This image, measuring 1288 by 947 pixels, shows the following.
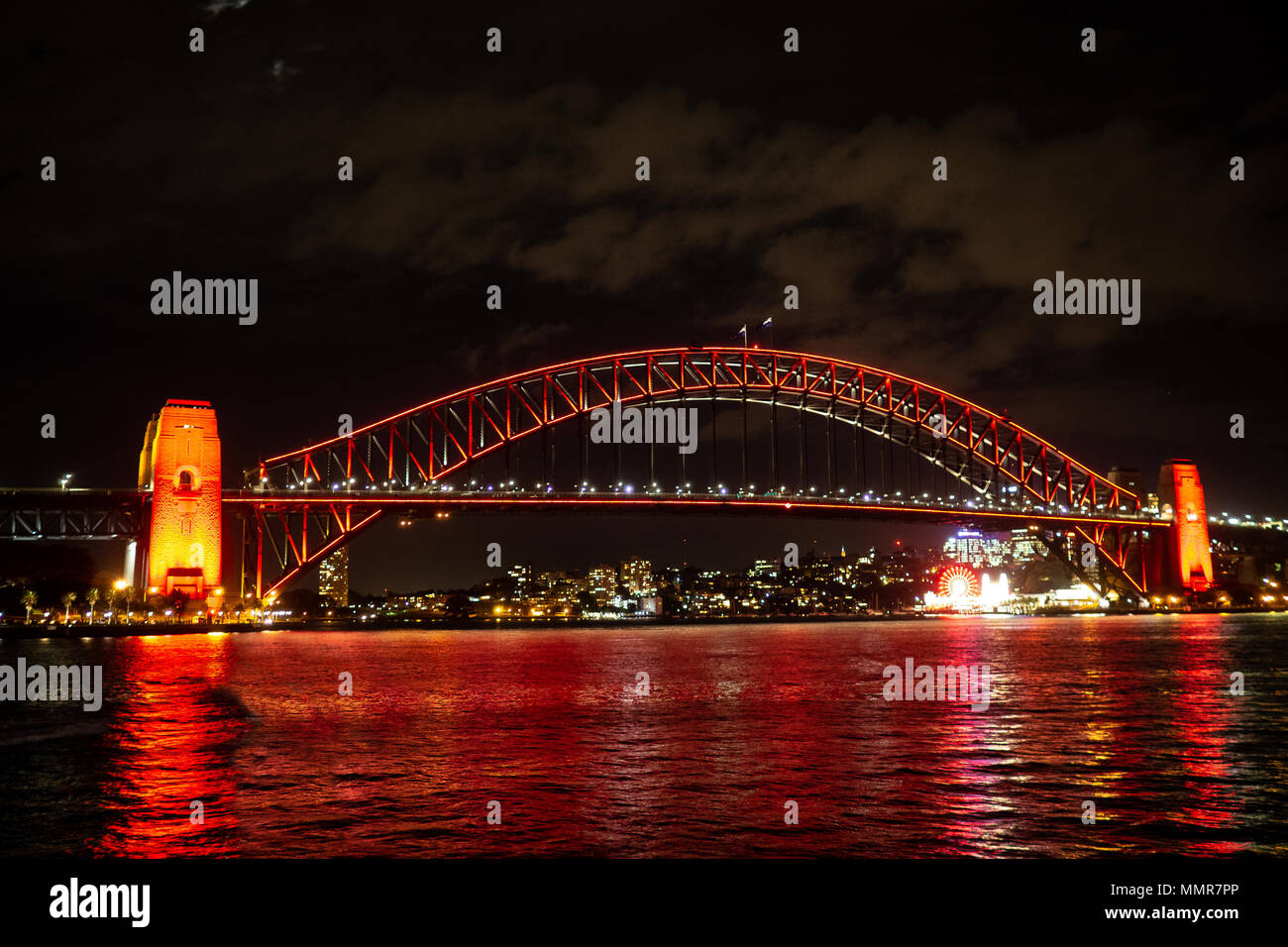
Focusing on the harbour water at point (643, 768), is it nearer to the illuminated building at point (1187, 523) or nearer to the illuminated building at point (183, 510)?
the illuminated building at point (183, 510)

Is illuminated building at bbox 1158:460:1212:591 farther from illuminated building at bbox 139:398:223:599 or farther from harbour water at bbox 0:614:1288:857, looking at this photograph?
illuminated building at bbox 139:398:223:599

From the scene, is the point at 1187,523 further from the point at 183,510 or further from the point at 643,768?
the point at 643,768

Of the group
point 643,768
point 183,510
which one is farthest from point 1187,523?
point 643,768

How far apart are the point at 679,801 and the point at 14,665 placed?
30.7 meters

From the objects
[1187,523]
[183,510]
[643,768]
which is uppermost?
[183,510]

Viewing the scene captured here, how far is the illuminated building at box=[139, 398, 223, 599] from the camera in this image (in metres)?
64.0

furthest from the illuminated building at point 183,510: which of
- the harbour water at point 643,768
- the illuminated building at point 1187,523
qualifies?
the illuminated building at point 1187,523

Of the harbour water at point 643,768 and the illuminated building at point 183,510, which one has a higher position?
the illuminated building at point 183,510

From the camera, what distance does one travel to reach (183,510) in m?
64.6

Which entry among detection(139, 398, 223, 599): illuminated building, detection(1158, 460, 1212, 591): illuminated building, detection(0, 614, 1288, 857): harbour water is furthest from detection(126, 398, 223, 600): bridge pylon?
detection(1158, 460, 1212, 591): illuminated building

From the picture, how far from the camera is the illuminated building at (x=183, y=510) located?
64000 mm

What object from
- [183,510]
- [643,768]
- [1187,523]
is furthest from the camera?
[1187,523]
